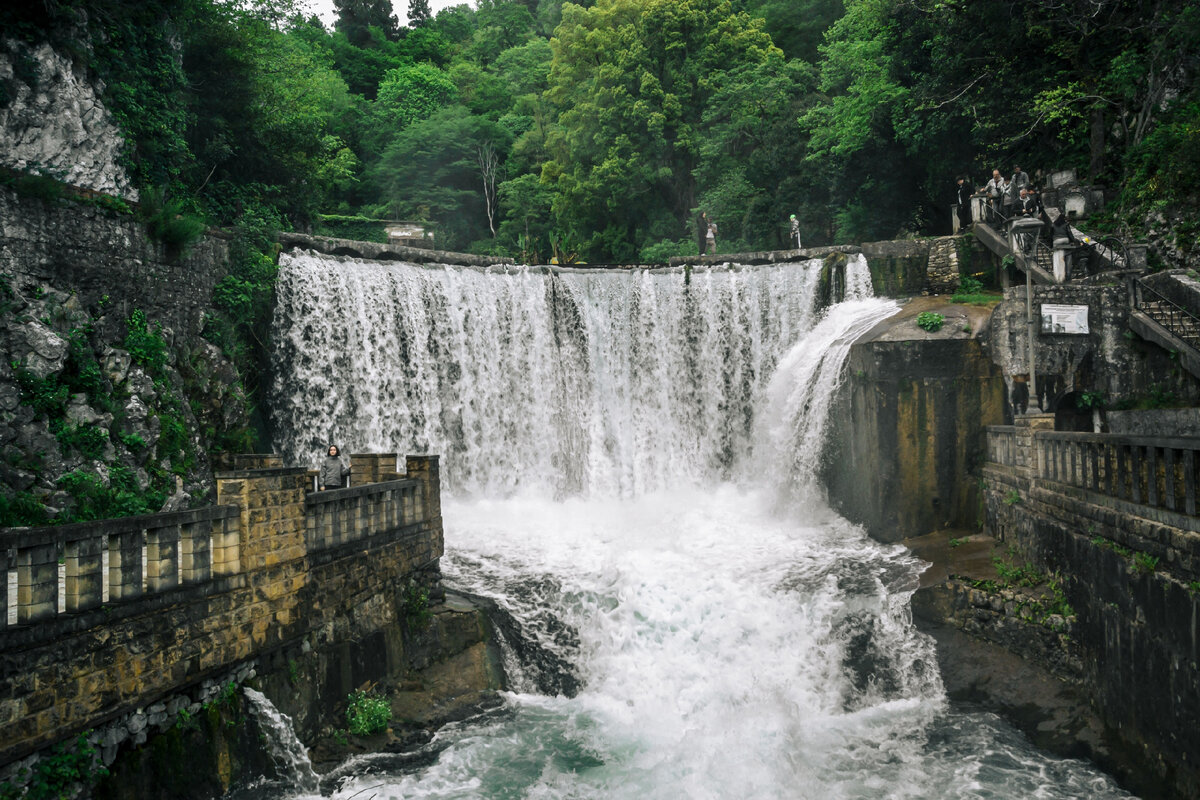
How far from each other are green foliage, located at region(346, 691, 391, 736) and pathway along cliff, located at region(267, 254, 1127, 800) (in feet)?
1.89

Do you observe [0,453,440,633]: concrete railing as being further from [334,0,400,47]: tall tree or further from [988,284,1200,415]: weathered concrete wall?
[334,0,400,47]: tall tree

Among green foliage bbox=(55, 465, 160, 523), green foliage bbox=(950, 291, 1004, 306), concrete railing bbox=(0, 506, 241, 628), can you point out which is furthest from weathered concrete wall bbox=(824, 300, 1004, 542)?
green foliage bbox=(55, 465, 160, 523)

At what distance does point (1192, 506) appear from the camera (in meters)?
8.24

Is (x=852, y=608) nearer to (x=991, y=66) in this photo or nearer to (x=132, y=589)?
(x=132, y=589)

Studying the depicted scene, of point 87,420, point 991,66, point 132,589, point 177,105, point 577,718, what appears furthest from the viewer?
point 991,66

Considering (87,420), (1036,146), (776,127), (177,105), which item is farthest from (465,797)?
(776,127)

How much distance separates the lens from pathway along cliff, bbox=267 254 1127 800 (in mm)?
10023

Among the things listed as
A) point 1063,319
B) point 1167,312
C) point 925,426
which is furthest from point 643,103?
point 1167,312

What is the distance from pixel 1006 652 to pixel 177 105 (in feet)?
66.2

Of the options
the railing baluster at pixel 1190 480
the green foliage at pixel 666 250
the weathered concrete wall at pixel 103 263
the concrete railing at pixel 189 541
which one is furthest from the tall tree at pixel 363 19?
the railing baluster at pixel 1190 480

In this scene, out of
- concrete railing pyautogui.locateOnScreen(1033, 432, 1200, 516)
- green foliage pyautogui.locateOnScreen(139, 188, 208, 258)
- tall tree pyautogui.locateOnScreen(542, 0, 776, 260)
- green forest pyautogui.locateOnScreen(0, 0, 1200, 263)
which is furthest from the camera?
tall tree pyautogui.locateOnScreen(542, 0, 776, 260)

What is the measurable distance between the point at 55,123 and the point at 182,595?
42.7ft

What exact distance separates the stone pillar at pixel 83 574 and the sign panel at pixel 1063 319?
14969mm

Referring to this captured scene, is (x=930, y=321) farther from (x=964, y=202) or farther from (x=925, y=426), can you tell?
(x=964, y=202)
